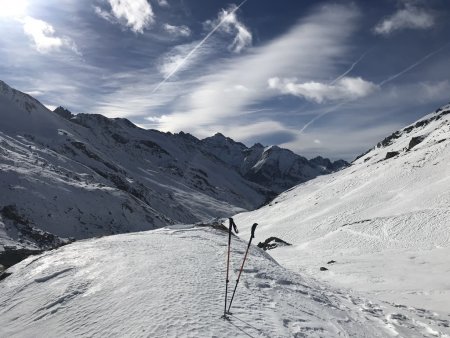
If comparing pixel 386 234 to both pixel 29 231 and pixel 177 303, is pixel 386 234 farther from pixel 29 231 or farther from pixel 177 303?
pixel 29 231

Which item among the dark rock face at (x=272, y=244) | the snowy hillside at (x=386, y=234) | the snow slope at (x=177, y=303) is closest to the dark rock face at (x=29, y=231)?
the snowy hillside at (x=386, y=234)

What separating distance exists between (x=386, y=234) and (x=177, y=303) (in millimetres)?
31220

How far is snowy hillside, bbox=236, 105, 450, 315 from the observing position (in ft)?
71.4

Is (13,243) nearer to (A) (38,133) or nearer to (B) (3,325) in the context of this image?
(B) (3,325)

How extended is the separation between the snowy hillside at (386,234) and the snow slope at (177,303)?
499cm

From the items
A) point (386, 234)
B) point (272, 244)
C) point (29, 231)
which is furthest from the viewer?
point (29, 231)

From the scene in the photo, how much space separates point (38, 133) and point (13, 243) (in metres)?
143

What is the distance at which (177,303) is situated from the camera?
36.8 ft

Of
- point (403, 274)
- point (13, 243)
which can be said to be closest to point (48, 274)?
point (403, 274)

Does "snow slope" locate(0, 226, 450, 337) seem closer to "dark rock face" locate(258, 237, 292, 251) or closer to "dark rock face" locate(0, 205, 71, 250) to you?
"dark rock face" locate(258, 237, 292, 251)

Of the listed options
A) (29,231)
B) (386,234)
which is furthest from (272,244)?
(29,231)

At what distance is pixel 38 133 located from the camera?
613 feet

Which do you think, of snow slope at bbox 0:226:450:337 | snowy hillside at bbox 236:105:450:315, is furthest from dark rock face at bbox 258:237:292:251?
snow slope at bbox 0:226:450:337

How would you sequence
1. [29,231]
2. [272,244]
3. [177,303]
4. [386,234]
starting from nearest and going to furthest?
[177,303]
[386,234]
[272,244]
[29,231]
